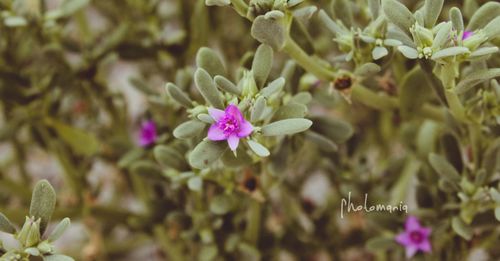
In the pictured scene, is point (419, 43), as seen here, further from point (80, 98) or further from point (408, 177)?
point (80, 98)

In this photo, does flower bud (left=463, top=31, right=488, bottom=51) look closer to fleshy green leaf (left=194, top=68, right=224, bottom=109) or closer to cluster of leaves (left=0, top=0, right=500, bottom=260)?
cluster of leaves (left=0, top=0, right=500, bottom=260)

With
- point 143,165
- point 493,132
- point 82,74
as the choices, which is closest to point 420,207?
point 493,132

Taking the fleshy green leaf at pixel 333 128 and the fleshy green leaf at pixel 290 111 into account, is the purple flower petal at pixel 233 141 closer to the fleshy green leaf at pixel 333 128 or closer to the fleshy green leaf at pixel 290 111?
the fleshy green leaf at pixel 290 111

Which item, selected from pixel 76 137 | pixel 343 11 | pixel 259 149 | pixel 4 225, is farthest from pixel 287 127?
pixel 76 137

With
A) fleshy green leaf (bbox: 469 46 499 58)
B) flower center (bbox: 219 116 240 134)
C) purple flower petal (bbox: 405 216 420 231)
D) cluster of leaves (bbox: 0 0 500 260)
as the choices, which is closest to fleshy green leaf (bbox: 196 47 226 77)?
cluster of leaves (bbox: 0 0 500 260)

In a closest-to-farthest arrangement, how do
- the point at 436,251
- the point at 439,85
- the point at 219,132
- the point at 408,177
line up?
the point at 219,132 < the point at 439,85 < the point at 436,251 < the point at 408,177

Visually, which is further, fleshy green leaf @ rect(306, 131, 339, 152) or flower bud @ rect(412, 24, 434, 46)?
fleshy green leaf @ rect(306, 131, 339, 152)

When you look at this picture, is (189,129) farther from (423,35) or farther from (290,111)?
(423,35)
